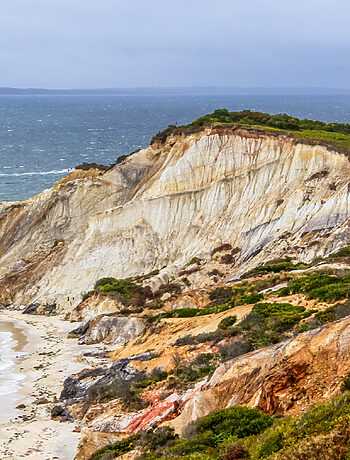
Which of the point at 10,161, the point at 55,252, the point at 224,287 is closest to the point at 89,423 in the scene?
the point at 224,287

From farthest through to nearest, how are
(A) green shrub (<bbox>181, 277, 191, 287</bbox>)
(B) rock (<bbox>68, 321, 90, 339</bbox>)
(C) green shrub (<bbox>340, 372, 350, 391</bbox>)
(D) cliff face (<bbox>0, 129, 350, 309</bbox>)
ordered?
(D) cliff face (<bbox>0, 129, 350, 309</bbox>) → (A) green shrub (<bbox>181, 277, 191, 287</bbox>) → (B) rock (<bbox>68, 321, 90, 339</bbox>) → (C) green shrub (<bbox>340, 372, 350, 391</bbox>)

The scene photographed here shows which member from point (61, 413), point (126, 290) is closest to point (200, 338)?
point (61, 413)

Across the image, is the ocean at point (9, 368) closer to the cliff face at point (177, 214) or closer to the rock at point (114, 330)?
the rock at point (114, 330)

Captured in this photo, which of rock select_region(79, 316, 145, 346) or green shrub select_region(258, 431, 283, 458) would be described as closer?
green shrub select_region(258, 431, 283, 458)

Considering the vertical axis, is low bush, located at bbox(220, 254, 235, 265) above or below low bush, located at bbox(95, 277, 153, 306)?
above

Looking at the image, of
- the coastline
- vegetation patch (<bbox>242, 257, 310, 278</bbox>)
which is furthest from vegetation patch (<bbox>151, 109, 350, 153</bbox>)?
the coastline

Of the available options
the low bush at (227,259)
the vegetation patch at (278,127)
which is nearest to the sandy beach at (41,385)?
the low bush at (227,259)

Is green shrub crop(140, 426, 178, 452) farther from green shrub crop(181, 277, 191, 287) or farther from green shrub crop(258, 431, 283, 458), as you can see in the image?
green shrub crop(181, 277, 191, 287)
